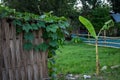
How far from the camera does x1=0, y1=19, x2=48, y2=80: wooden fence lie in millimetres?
5203

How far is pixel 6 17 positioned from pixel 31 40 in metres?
0.73

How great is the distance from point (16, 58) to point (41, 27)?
33.2 inches

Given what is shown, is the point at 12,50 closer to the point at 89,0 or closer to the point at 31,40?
the point at 31,40

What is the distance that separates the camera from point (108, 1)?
3638cm

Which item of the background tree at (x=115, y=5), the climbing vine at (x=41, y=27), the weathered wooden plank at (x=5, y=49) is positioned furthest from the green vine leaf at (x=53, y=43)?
the background tree at (x=115, y=5)

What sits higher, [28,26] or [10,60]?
[28,26]

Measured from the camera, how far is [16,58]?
5375mm

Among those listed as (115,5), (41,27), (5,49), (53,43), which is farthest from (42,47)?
(115,5)

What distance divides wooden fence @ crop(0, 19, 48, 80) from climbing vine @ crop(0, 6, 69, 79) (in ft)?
0.33

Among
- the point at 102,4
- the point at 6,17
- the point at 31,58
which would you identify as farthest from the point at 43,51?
the point at 102,4

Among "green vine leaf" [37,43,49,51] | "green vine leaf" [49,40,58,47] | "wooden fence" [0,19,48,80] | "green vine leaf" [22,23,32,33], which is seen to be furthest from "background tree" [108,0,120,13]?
"green vine leaf" [22,23,32,33]

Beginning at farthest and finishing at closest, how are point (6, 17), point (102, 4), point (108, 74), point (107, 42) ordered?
point (102, 4) → point (107, 42) → point (108, 74) → point (6, 17)

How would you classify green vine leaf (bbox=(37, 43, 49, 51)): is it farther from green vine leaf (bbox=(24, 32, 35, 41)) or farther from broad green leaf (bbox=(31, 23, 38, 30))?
broad green leaf (bbox=(31, 23, 38, 30))

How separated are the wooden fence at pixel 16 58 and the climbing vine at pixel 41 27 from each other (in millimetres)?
99
